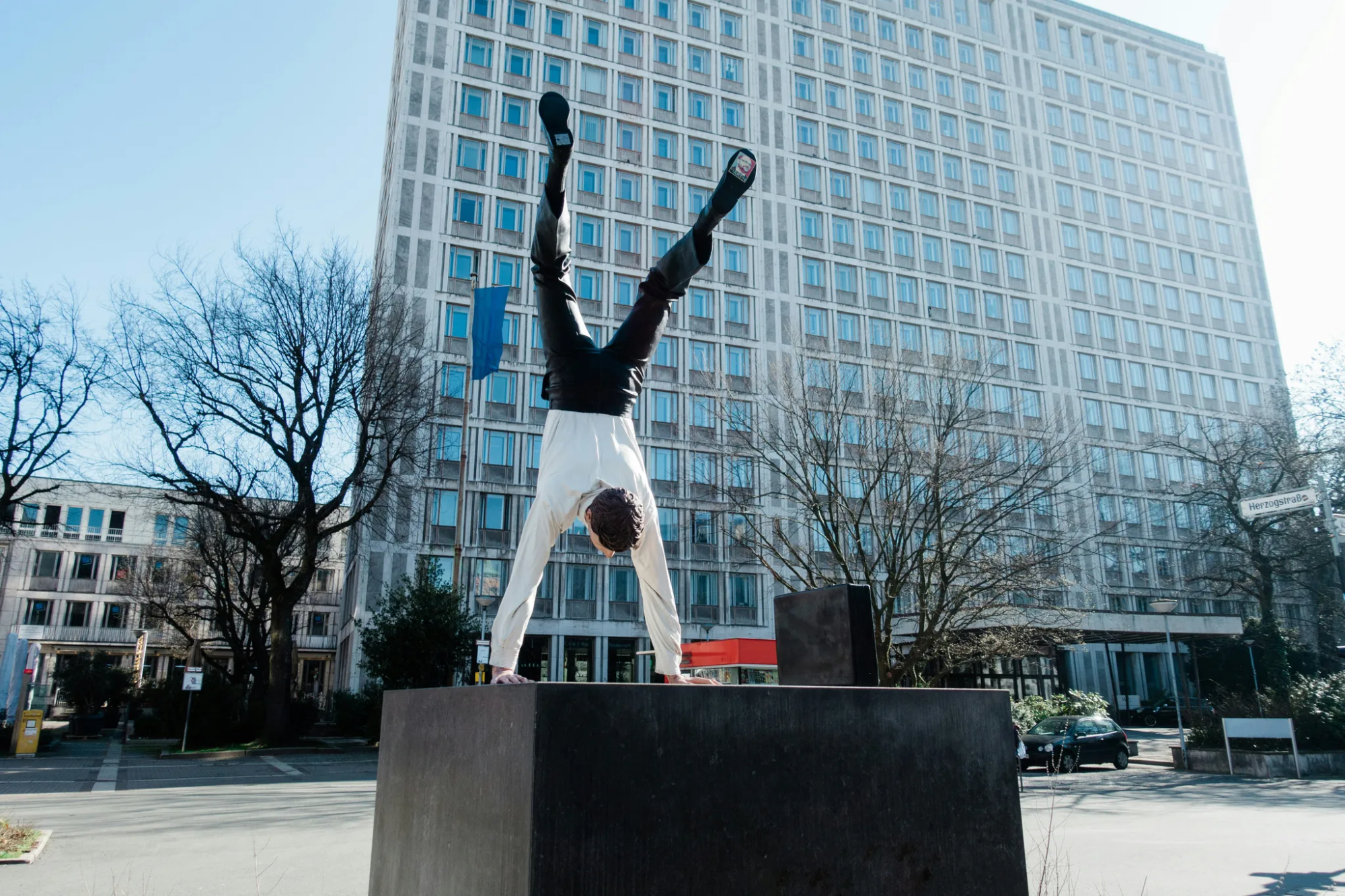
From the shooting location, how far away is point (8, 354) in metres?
25.5

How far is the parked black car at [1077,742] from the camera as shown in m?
23.3

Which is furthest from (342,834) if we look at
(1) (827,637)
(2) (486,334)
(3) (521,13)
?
(3) (521,13)

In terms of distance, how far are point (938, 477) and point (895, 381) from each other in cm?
290

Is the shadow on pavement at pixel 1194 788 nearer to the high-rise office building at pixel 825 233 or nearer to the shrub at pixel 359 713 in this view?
the high-rise office building at pixel 825 233

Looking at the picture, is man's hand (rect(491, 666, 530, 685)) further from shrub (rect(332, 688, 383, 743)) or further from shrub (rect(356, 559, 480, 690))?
shrub (rect(332, 688, 383, 743))

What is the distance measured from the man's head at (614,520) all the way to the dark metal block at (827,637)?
1.54 meters

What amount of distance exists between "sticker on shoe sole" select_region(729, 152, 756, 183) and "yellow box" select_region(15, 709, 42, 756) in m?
29.3

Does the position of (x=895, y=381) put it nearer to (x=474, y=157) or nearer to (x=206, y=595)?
(x=474, y=157)

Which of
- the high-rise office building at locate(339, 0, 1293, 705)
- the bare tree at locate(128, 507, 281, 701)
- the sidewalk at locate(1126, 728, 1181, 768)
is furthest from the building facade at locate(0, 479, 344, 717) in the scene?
the sidewalk at locate(1126, 728, 1181, 768)

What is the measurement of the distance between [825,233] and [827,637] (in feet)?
164

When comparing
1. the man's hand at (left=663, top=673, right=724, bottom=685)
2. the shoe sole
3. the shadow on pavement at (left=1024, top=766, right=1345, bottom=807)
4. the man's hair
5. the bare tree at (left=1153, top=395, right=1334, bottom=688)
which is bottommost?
the shadow on pavement at (left=1024, top=766, right=1345, bottom=807)

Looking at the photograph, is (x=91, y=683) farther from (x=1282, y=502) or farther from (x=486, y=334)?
(x=1282, y=502)

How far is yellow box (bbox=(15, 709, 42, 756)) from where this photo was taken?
86.1 ft

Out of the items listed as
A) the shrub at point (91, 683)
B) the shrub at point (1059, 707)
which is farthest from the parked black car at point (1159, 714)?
the shrub at point (91, 683)
